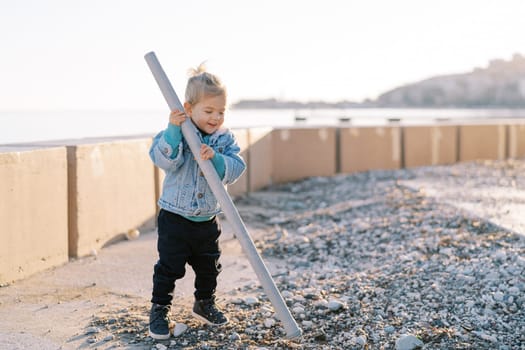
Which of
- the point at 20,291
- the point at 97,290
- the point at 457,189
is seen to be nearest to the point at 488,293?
the point at 97,290

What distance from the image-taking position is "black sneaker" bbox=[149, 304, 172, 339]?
127 inches

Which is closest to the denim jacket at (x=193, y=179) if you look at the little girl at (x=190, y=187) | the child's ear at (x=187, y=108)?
the little girl at (x=190, y=187)

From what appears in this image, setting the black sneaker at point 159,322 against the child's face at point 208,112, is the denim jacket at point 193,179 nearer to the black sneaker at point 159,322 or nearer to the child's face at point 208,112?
the child's face at point 208,112

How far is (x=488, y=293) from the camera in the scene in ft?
12.2

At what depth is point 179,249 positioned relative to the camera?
326 centimetres

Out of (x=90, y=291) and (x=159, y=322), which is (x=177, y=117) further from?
(x=90, y=291)

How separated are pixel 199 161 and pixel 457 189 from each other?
5442mm

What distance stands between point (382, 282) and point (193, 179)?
151 centimetres

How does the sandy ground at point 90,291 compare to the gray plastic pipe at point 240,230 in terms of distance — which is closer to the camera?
the gray plastic pipe at point 240,230

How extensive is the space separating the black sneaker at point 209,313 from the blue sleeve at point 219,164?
2.44 feet

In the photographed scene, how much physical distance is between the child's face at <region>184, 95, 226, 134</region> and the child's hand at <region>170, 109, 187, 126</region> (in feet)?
0.38

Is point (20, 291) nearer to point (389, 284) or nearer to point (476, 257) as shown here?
point (389, 284)

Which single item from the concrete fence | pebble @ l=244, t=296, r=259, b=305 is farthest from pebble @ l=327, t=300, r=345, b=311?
the concrete fence

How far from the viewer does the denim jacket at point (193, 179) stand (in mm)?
3193
